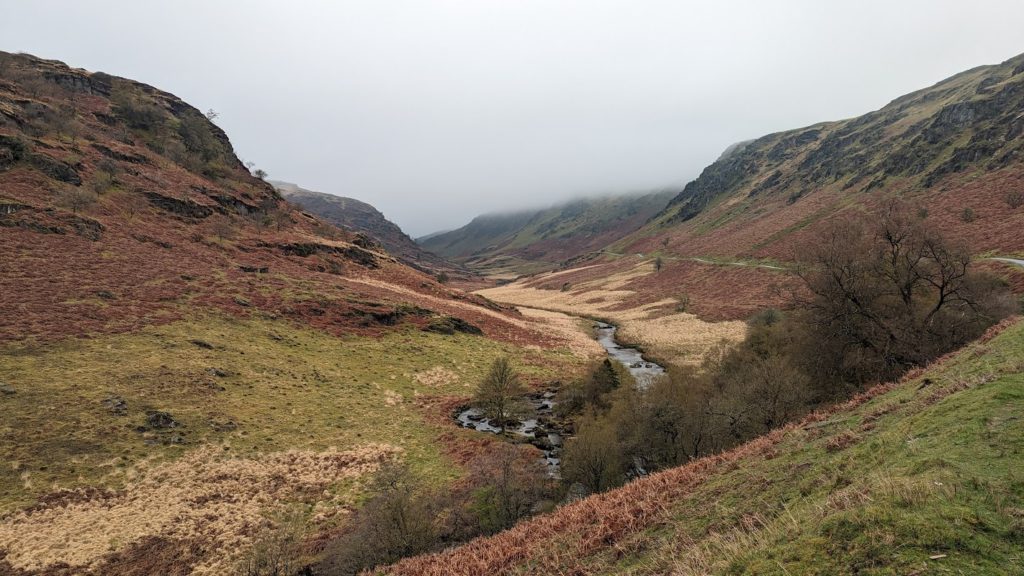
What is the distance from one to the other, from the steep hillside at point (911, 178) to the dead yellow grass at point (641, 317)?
16.9 m

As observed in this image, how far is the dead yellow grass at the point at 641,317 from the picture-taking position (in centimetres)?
5794

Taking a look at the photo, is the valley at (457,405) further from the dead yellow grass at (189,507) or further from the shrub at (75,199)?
the shrub at (75,199)

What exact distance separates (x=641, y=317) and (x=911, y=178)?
259 feet

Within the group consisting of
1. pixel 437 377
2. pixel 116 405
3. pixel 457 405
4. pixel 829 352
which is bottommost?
pixel 457 405

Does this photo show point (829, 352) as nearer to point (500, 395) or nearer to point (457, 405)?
point (500, 395)

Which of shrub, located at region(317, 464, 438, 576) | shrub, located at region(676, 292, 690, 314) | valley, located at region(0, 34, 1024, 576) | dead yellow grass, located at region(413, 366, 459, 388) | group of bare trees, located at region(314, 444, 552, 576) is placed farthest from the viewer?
shrub, located at region(676, 292, 690, 314)

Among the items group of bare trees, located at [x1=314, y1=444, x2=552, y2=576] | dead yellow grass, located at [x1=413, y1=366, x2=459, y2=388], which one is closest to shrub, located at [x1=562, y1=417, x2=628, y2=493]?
group of bare trees, located at [x1=314, y1=444, x2=552, y2=576]

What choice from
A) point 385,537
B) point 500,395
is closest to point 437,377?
point 500,395

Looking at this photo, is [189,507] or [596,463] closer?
[189,507]

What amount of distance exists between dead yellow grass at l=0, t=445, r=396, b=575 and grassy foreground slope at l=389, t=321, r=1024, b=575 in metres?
14.2

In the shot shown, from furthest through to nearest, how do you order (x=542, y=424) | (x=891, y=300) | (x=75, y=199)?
(x=75, y=199) → (x=542, y=424) → (x=891, y=300)

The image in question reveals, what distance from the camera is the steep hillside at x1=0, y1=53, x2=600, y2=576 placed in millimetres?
20891

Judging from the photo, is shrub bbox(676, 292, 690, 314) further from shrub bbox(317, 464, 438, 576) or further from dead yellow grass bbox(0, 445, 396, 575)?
shrub bbox(317, 464, 438, 576)

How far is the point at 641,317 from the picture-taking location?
83312 mm
